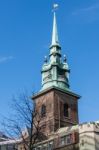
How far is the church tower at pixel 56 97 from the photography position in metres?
75.8

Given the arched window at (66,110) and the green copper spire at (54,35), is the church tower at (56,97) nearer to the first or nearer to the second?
the arched window at (66,110)

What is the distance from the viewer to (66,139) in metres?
64.8

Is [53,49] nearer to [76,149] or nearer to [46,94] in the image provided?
[46,94]

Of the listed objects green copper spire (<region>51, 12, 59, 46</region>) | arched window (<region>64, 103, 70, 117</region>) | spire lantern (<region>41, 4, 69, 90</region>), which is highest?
green copper spire (<region>51, 12, 59, 46</region>)

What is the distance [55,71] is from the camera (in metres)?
82.4

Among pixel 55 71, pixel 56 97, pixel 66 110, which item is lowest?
pixel 66 110

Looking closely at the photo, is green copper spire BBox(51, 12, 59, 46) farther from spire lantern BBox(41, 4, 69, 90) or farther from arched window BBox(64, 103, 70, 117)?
arched window BBox(64, 103, 70, 117)

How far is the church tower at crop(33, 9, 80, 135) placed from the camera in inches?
2985

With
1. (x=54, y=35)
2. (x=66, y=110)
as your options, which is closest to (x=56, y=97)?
(x=66, y=110)

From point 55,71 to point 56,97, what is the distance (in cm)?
651

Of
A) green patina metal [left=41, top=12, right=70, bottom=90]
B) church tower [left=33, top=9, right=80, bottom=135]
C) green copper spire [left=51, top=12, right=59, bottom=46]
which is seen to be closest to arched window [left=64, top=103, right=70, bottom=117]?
church tower [left=33, top=9, right=80, bottom=135]

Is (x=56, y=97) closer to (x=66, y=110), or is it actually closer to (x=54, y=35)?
(x=66, y=110)

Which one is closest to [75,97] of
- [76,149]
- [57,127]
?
[57,127]

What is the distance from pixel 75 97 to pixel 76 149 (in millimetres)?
20247
